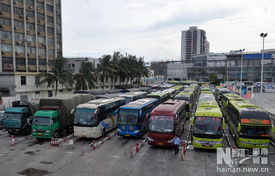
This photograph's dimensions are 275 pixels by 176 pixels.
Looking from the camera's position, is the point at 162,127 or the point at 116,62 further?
the point at 116,62

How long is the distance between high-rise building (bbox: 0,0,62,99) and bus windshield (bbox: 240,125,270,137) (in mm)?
44015

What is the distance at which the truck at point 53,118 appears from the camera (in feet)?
64.7

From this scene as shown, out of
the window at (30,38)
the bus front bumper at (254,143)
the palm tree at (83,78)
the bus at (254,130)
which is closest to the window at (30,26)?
the window at (30,38)

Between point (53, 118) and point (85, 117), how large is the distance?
293 centimetres

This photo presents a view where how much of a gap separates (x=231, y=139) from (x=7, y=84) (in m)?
37.5

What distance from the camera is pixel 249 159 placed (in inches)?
625

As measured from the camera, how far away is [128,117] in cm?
2023

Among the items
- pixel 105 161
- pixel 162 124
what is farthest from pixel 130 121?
pixel 105 161

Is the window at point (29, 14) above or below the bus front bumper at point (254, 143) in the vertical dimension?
above

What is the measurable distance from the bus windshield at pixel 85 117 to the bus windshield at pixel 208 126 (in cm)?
890

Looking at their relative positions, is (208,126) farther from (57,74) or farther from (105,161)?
(57,74)

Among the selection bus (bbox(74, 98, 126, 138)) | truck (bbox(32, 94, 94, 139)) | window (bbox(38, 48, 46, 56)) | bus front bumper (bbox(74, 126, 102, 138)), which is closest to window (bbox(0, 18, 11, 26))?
window (bbox(38, 48, 46, 56))

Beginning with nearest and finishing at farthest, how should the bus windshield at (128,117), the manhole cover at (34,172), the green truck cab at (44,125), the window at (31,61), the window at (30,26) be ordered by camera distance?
the manhole cover at (34,172) → the green truck cab at (44,125) → the bus windshield at (128,117) → the window at (30,26) → the window at (31,61)

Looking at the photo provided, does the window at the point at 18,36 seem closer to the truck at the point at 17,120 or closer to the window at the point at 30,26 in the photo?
the window at the point at 30,26
